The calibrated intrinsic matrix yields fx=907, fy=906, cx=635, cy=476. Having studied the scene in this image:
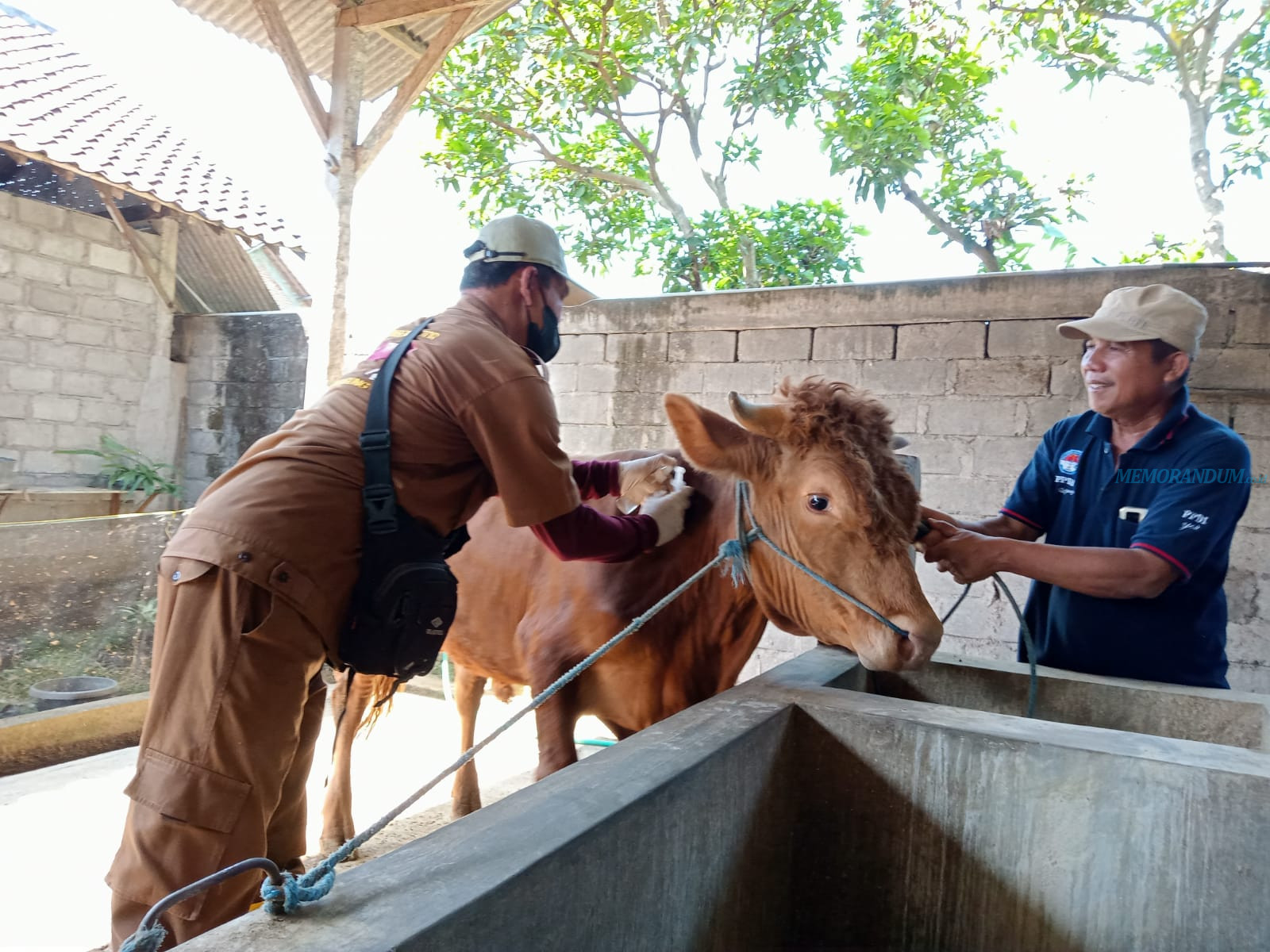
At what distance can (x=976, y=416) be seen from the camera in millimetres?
4871

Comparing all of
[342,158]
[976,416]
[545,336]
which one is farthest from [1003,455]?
[342,158]

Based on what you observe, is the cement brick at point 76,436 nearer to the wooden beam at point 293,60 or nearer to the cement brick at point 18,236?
the cement brick at point 18,236

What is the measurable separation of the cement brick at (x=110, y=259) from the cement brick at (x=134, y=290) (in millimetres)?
81

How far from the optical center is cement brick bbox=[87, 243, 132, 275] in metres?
9.12

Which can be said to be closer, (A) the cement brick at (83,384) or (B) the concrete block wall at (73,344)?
(B) the concrete block wall at (73,344)

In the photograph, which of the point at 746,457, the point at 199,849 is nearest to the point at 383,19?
the point at 746,457

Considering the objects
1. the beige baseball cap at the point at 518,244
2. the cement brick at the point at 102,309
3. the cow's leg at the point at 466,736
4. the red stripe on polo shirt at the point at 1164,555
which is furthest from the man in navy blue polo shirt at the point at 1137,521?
the cement brick at the point at 102,309

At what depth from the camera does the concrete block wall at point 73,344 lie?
27.7 feet

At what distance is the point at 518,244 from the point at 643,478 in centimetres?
79

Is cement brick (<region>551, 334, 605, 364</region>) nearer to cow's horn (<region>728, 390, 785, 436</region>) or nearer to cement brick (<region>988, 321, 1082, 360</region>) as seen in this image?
cement brick (<region>988, 321, 1082, 360</region>)

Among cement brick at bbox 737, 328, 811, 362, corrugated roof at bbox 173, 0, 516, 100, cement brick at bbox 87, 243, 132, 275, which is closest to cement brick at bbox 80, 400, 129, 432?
cement brick at bbox 87, 243, 132, 275

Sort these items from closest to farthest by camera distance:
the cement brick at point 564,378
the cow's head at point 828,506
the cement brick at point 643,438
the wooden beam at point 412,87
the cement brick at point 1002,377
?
the cow's head at point 828,506, the cement brick at point 1002,377, the cement brick at point 643,438, the cement brick at point 564,378, the wooden beam at point 412,87

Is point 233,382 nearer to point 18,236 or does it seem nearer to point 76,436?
point 76,436

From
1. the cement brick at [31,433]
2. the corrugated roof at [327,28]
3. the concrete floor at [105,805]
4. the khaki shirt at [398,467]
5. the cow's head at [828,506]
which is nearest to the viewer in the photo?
the khaki shirt at [398,467]
